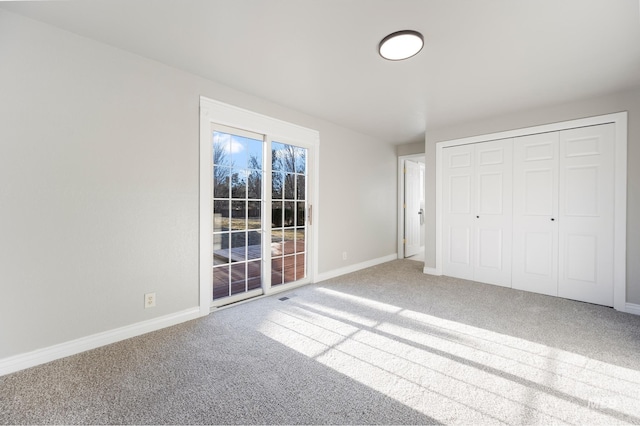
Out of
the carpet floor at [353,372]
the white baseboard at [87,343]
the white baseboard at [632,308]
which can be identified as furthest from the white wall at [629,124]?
the white baseboard at [87,343]

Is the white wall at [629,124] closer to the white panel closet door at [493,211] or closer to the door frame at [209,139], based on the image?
the white panel closet door at [493,211]

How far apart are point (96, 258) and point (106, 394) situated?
Result: 1.03 metres

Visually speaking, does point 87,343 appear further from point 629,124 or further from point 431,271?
point 629,124

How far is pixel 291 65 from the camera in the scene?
2.55 m

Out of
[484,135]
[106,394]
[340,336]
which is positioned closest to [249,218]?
[340,336]

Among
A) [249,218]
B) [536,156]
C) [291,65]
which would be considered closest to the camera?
[291,65]

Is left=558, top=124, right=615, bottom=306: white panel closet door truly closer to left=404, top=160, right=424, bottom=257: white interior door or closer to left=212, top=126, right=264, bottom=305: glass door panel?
left=404, top=160, right=424, bottom=257: white interior door

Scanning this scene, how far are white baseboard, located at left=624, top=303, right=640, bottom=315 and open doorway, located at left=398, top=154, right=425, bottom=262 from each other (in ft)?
9.99

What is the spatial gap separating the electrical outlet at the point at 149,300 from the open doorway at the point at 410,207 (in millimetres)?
4591

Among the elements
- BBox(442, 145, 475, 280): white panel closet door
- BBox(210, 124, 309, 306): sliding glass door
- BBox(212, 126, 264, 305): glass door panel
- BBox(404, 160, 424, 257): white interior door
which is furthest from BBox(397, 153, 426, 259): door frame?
BBox(212, 126, 264, 305): glass door panel

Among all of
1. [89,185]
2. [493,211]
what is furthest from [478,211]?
[89,185]

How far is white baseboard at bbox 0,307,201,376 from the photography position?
6.09 ft

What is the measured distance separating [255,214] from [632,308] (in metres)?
4.36

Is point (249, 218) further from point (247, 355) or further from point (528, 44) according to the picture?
point (528, 44)
